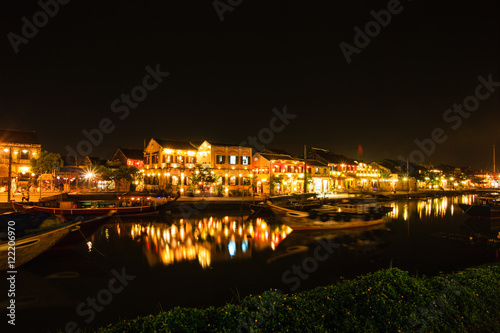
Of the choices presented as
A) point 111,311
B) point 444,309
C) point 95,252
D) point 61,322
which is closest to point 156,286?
point 111,311

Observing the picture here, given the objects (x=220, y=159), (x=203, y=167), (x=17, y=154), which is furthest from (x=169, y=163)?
(x=17, y=154)

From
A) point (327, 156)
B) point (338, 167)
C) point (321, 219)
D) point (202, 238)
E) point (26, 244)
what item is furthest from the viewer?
point (327, 156)

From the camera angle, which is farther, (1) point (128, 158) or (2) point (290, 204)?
(1) point (128, 158)

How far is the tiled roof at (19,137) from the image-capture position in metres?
40.7

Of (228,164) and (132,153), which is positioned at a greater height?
Result: (132,153)

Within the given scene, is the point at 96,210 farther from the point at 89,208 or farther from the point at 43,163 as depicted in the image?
the point at 43,163

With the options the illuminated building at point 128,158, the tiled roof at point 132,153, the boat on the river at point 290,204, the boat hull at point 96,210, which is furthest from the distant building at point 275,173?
the tiled roof at point 132,153

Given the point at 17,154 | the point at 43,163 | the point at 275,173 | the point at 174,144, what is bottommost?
the point at 275,173

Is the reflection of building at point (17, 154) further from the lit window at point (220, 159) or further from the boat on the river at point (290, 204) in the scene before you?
the boat on the river at point (290, 204)

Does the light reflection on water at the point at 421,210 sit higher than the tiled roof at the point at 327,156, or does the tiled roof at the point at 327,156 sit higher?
the tiled roof at the point at 327,156

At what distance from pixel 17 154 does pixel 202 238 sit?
37.9 meters

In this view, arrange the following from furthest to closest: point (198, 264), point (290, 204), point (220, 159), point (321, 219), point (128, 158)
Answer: point (128, 158) → point (220, 159) → point (290, 204) → point (321, 219) → point (198, 264)

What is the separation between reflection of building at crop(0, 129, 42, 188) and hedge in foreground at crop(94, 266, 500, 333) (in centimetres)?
4596

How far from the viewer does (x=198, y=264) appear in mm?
13891
